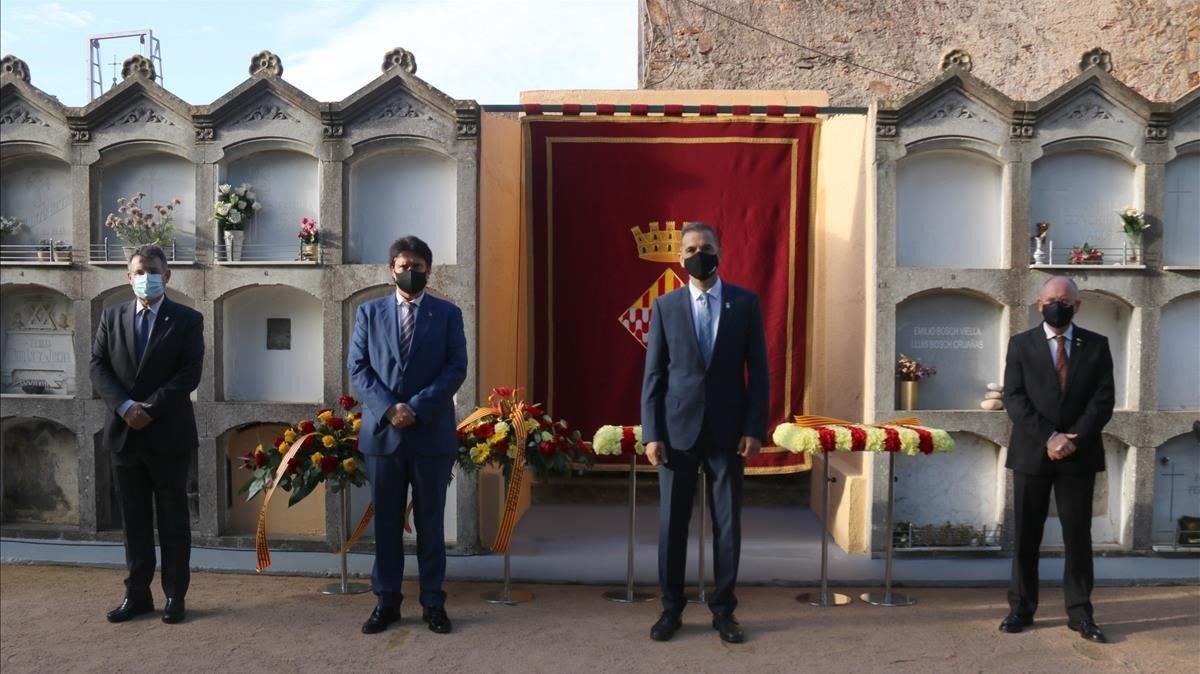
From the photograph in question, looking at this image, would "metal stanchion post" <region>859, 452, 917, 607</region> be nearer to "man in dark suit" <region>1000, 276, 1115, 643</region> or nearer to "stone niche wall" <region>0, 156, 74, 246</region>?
"man in dark suit" <region>1000, 276, 1115, 643</region>

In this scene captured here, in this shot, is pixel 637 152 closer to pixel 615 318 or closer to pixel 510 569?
pixel 615 318

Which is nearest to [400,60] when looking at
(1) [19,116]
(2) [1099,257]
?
(1) [19,116]

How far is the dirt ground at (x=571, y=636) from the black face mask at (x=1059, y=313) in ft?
4.70

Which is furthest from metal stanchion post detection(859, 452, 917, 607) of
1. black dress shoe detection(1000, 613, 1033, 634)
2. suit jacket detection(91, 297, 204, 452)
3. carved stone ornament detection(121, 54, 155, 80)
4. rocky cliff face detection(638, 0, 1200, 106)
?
carved stone ornament detection(121, 54, 155, 80)

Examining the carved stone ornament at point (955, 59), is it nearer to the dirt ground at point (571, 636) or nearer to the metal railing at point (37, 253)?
the dirt ground at point (571, 636)

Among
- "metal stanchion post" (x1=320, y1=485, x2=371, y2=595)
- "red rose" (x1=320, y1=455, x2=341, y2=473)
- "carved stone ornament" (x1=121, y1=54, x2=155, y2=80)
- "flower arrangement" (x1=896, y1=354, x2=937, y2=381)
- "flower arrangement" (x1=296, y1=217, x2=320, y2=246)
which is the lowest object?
"metal stanchion post" (x1=320, y1=485, x2=371, y2=595)

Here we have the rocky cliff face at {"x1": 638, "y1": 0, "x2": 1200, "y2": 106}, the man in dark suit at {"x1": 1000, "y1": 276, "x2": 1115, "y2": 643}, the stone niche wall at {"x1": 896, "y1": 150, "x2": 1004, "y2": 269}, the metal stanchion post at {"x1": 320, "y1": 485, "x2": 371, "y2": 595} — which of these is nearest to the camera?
the man in dark suit at {"x1": 1000, "y1": 276, "x2": 1115, "y2": 643}

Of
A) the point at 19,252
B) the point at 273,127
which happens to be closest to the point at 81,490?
the point at 19,252

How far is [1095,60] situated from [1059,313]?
7.12ft

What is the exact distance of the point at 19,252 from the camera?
5809mm

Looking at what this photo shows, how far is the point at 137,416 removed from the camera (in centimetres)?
415

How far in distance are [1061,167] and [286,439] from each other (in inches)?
189

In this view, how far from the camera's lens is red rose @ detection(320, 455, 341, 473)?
4531 mm

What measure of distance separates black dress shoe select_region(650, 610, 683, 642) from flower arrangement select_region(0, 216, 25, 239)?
4829 millimetres
